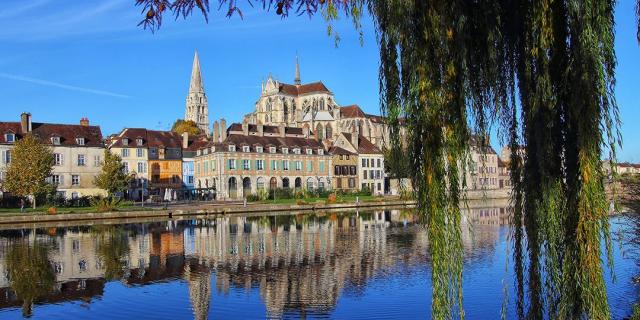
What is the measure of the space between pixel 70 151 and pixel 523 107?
7042cm

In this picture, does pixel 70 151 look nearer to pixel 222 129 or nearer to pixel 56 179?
pixel 56 179

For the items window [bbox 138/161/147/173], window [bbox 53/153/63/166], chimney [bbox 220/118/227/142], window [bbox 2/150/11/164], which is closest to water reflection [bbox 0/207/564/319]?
window [bbox 2/150/11/164]

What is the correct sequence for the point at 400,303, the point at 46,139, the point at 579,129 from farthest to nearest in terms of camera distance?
the point at 46,139, the point at 400,303, the point at 579,129

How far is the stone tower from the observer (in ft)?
559

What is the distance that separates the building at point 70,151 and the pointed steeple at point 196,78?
10031 cm

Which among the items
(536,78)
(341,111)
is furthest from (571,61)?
(341,111)

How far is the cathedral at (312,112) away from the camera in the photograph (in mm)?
119375

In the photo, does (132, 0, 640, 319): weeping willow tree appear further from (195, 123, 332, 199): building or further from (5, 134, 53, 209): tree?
(195, 123, 332, 199): building

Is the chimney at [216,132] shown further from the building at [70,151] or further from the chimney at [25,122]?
the chimney at [25,122]

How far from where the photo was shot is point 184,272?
78.2 ft

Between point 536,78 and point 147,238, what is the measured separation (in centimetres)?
3320

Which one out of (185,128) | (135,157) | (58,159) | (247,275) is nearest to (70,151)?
(58,159)

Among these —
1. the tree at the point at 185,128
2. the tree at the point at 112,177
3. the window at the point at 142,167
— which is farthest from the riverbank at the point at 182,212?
the tree at the point at 185,128

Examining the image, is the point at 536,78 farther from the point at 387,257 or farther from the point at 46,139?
the point at 46,139
